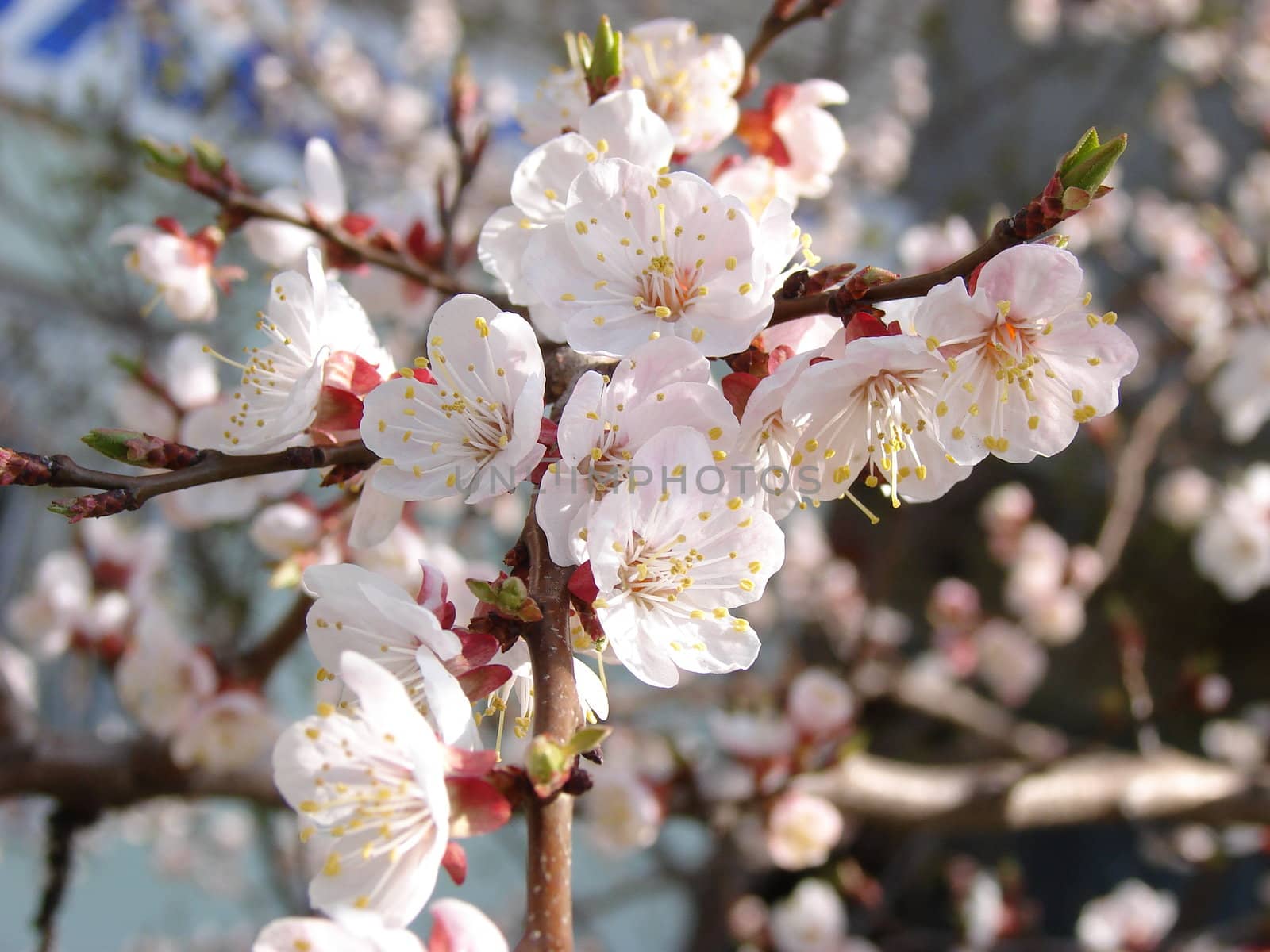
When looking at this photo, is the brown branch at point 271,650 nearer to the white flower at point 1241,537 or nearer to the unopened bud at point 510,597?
the unopened bud at point 510,597

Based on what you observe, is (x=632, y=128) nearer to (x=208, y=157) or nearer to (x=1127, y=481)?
(x=208, y=157)

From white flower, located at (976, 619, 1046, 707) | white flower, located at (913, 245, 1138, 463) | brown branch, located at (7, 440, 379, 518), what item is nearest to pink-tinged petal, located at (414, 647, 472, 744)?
brown branch, located at (7, 440, 379, 518)

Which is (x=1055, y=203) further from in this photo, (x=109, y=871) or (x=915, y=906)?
(x=109, y=871)

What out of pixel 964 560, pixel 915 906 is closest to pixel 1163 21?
pixel 964 560

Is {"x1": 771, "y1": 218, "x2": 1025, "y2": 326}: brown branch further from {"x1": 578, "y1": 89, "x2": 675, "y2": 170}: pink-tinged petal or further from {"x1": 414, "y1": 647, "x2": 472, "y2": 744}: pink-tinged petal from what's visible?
{"x1": 414, "y1": 647, "x2": 472, "y2": 744}: pink-tinged petal

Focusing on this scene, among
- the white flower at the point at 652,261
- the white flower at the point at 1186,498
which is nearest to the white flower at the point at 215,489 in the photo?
the white flower at the point at 652,261
